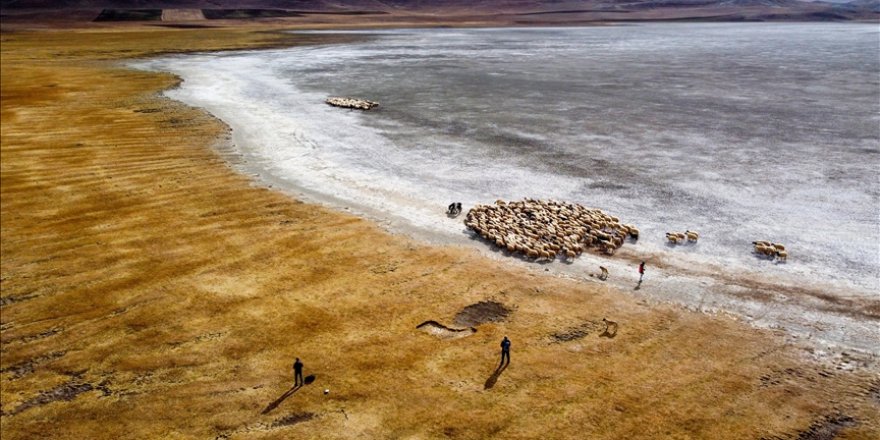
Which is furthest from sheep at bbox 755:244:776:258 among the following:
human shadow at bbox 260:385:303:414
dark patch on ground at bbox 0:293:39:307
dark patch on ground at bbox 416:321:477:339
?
dark patch on ground at bbox 0:293:39:307

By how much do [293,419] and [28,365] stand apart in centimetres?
789

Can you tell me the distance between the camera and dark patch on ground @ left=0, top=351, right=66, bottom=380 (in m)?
15.3

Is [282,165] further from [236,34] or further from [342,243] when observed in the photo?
[236,34]

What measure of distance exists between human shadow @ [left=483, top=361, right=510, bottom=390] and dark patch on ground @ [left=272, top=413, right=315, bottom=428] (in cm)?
426

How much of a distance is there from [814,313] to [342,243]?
1573cm

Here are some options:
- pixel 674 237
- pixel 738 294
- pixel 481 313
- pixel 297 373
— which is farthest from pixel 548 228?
pixel 297 373

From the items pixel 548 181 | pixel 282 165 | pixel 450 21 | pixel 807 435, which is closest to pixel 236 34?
pixel 450 21

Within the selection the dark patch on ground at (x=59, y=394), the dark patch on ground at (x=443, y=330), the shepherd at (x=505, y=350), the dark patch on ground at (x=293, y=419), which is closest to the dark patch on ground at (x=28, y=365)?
the dark patch on ground at (x=59, y=394)

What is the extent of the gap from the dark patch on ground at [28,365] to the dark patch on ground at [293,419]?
7.13 m

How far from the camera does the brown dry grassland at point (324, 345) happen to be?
13.6m

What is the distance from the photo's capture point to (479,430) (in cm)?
1321

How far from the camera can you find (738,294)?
60.7ft

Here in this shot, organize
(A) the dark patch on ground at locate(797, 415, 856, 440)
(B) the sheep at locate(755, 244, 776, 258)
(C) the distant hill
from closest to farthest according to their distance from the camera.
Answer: (A) the dark patch on ground at locate(797, 415, 856, 440), (B) the sheep at locate(755, 244, 776, 258), (C) the distant hill

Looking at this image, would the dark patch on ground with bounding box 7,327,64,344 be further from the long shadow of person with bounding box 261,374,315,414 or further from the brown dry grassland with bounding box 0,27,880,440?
the long shadow of person with bounding box 261,374,315,414
